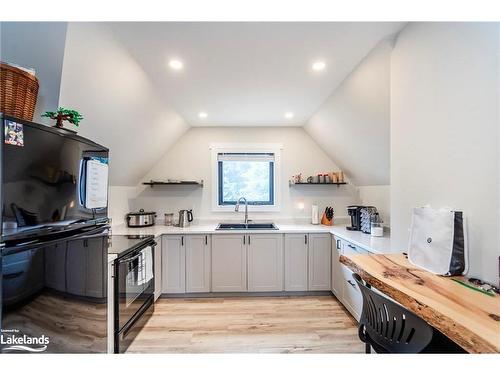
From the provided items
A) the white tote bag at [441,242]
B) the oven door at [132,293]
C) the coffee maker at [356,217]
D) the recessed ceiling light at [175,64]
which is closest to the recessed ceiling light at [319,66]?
the recessed ceiling light at [175,64]

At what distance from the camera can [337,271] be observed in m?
2.82

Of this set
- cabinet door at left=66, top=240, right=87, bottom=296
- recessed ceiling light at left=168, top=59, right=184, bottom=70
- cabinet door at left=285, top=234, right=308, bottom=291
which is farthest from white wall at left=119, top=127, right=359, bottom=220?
cabinet door at left=66, top=240, right=87, bottom=296

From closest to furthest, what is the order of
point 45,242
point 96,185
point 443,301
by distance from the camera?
point 443,301 → point 45,242 → point 96,185

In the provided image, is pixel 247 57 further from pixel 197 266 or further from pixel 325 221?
pixel 325 221

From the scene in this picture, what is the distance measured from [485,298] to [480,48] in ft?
3.68

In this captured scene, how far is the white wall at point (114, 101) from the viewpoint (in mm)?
1517

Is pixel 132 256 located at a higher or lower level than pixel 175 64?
lower

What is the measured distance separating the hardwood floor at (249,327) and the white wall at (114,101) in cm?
192

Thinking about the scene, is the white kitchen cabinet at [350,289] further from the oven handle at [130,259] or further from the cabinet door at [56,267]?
the cabinet door at [56,267]

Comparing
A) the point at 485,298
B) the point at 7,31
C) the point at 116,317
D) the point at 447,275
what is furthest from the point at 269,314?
the point at 7,31

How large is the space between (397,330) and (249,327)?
68.3 inches

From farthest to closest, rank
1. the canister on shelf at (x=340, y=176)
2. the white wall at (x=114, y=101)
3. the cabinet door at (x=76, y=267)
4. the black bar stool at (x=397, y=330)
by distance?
the canister on shelf at (x=340, y=176) → the white wall at (x=114, y=101) → the cabinet door at (x=76, y=267) → the black bar stool at (x=397, y=330)

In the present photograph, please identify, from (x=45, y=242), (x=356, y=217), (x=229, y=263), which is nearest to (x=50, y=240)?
(x=45, y=242)

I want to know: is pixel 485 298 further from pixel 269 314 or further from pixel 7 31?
pixel 7 31
